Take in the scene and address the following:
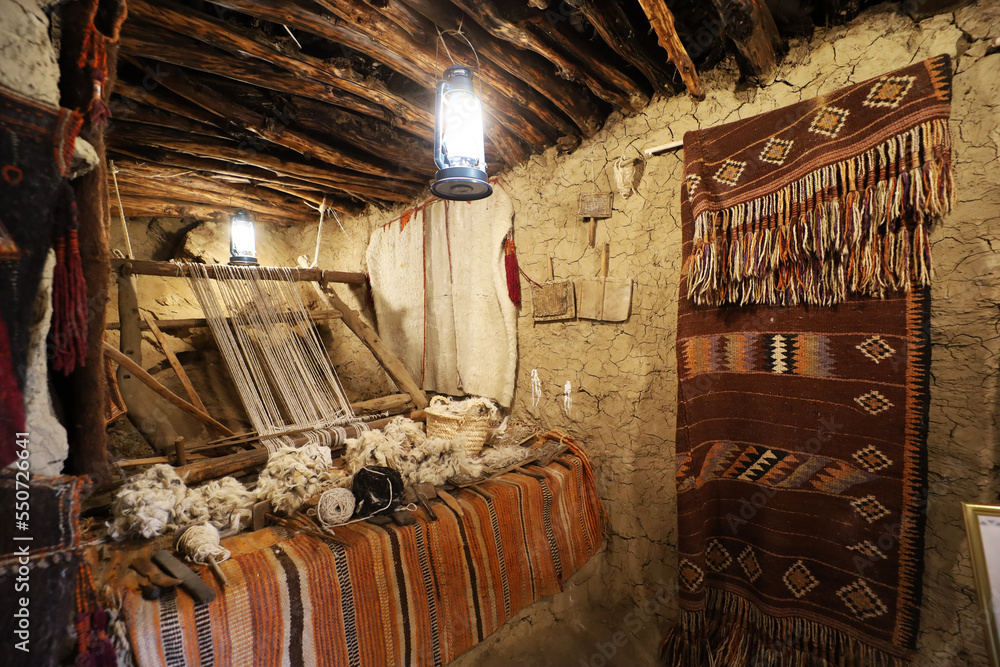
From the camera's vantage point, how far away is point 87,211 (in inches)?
34.5

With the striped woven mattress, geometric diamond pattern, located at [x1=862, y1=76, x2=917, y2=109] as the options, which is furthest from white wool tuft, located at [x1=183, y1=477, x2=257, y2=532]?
geometric diamond pattern, located at [x1=862, y1=76, x2=917, y2=109]

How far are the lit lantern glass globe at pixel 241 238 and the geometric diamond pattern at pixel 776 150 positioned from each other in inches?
142

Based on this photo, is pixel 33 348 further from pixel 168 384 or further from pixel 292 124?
pixel 168 384

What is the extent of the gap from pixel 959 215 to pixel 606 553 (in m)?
2.07

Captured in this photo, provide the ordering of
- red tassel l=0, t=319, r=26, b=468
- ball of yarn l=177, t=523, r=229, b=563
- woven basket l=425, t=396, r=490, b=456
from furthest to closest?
1. woven basket l=425, t=396, r=490, b=456
2. ball of yarn l=177, t=523, r=229, b=563
3. red tassel l=0, t=319, r=26, b=468

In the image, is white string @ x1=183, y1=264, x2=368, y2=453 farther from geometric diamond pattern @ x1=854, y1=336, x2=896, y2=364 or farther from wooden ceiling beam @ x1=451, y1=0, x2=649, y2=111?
geometric diamond pattern @ x1=854, y1=336, x2=896, y2=364

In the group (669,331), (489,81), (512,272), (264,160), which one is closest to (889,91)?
(669,331)

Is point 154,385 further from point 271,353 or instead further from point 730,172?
point 730,172

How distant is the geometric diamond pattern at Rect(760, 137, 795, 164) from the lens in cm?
156

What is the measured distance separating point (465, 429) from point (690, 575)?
47.3 inches

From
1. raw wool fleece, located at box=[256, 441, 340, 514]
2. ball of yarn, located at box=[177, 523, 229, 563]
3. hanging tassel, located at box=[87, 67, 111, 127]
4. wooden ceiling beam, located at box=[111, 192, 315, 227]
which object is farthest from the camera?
wooden ceiling beam, located at box=[111, 192, 315, 227]

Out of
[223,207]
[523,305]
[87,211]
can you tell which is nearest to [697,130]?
[523,305]

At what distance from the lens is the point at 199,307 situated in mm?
4113

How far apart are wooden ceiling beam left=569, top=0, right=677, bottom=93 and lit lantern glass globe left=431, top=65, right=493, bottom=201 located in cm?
48
